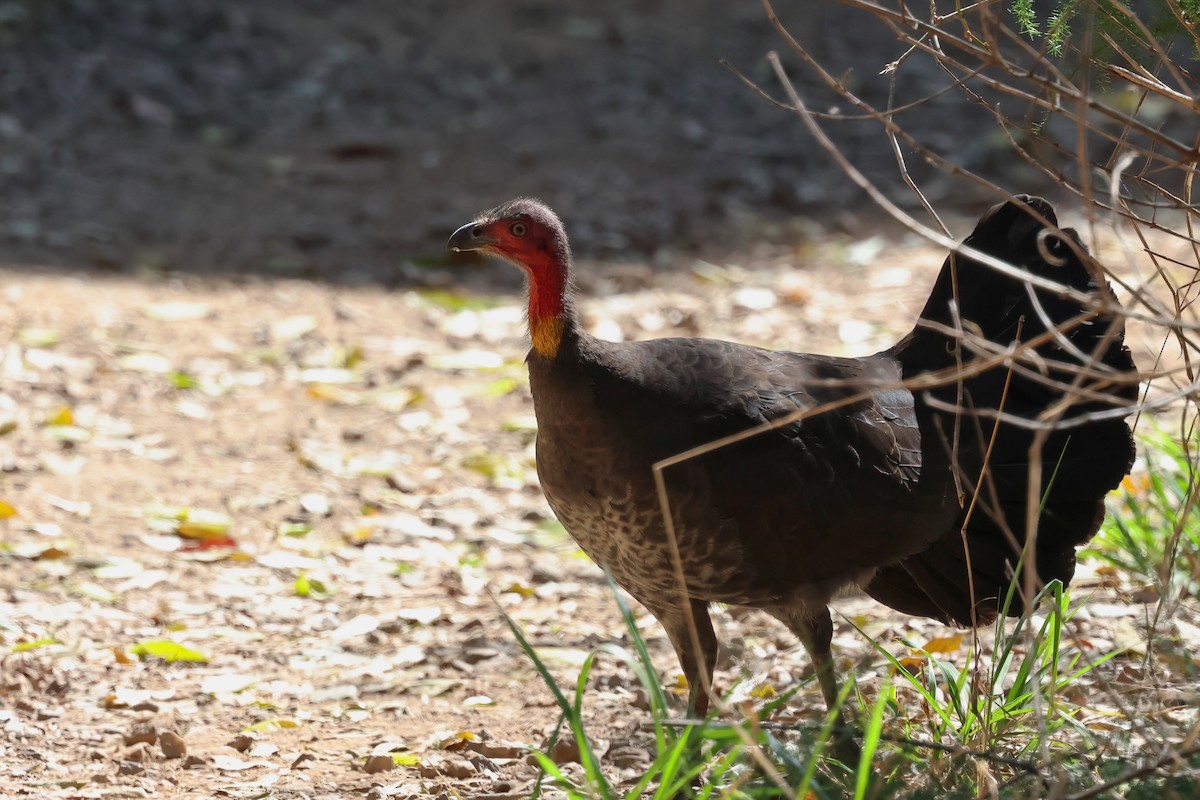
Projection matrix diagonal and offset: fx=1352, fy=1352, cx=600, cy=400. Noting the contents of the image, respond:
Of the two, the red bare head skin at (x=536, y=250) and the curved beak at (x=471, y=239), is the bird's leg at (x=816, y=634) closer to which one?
the red bare head skin at (x=536, y=250)

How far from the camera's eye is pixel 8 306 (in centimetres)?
602

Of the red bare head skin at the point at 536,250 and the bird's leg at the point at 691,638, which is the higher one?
the red bare head skin at the point at 536,250

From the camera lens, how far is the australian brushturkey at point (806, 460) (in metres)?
3.08

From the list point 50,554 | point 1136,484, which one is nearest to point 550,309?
point 50,554

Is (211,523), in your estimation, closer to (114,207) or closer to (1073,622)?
(1073,622)

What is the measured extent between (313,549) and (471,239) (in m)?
1.60

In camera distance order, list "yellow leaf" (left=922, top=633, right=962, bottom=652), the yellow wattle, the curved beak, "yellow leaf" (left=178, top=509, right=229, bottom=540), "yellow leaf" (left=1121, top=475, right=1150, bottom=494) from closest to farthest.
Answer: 1. the yellow wattle
2. the curved beak
3. "yellow leaf" (left=922, top=633, right=962, bottom=652)
4. "yellow leaf" (left=1121, top=475, right=1150, bottom=494)
5. "yellow leaf" (left=178, top=509, right=229, bottom=540)

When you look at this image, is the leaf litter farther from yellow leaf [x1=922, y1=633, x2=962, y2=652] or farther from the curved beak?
the curved beak

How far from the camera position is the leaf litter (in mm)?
3439

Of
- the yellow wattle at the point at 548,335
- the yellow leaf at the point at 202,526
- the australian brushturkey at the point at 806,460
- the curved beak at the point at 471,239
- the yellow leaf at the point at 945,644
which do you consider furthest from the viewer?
the yellow leaf at the point at 202,526

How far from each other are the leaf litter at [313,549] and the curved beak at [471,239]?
1.23m

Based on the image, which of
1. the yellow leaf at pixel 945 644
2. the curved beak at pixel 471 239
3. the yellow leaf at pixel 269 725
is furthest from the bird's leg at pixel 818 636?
the yellow leaf at pixel 269 725

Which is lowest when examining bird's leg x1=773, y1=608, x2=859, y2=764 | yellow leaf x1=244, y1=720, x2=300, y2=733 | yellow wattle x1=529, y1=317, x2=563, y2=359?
yellow leaf x1=244, y1=720, x2=300, y2=733

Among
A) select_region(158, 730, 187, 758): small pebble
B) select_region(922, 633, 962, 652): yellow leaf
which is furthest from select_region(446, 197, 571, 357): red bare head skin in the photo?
select_region(922, 633, 962, 652): yellow leaf
